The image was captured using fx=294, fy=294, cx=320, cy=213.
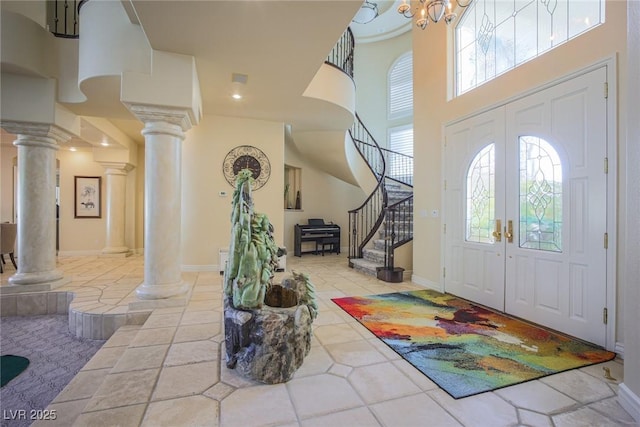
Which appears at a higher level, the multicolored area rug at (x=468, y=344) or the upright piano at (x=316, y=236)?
the upright piano at (x=316, y=236)

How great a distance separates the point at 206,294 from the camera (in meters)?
3.88

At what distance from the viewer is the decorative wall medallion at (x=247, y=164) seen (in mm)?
5270

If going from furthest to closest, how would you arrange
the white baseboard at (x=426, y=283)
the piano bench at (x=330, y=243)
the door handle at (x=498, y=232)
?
the piano bench at (x=330, y=243)
the white baseboard at (x=426, y=283)
the door handle at (x=498, y=232)

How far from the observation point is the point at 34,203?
3.98 meters

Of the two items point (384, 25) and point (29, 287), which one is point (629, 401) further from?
point (384, 25)

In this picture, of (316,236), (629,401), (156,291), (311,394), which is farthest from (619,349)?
(316,236)

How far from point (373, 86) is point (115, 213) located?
7609mm

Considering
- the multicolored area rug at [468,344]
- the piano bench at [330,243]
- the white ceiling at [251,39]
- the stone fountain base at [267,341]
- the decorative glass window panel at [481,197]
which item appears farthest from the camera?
the piano bench at [330,243]

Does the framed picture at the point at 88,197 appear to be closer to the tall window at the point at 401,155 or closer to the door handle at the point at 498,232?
the tall window at the point at 401,155

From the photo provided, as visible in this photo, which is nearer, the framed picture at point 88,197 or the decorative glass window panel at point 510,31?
the decorative glass window panel at point 510,31

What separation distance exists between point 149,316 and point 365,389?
8.08 ft

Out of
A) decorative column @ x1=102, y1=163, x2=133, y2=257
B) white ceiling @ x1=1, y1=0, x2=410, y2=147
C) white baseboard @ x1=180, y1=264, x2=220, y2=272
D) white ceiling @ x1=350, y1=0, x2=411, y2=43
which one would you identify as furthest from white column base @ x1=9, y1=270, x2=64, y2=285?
white ceiling @ x1=350, y1=0, x2=411, y2=43

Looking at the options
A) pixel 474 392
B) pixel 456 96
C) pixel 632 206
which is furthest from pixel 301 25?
pixel 474 392

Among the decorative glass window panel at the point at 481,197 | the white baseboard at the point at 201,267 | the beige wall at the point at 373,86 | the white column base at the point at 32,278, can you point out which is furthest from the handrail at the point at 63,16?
the beige wall at the point at 373,86
